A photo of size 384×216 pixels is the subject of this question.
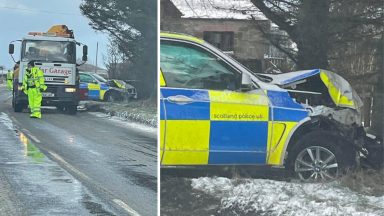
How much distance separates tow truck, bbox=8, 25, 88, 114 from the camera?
86.1 inches

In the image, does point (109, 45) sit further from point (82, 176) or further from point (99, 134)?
point (82, 176)

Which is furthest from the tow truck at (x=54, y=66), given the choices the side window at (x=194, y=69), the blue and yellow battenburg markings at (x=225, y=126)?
the blue and yellow battenburg markings at (x=225, y=126)

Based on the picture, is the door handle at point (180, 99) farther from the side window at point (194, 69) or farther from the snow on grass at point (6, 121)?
the snow on grass at point (6, 121)

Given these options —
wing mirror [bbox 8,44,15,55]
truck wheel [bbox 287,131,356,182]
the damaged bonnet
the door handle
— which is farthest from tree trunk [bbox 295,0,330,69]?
wing mirror [bbox 8,44,15,55]

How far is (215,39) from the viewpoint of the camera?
6.89 ft

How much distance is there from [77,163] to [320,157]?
1008 mm

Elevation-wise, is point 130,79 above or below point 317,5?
below

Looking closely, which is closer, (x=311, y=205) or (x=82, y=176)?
(x=311, y=205)

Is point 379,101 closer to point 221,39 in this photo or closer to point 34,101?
point 221,39

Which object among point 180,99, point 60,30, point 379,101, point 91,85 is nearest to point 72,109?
point 91,85

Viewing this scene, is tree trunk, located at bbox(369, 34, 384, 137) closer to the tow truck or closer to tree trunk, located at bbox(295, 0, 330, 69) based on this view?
tree trunk, located at bbox(295, 0, 330, 69)

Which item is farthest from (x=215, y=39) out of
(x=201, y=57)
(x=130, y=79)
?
(x=130, y=79)

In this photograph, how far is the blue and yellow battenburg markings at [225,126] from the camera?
81.7 inches

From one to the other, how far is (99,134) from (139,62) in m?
0.37
